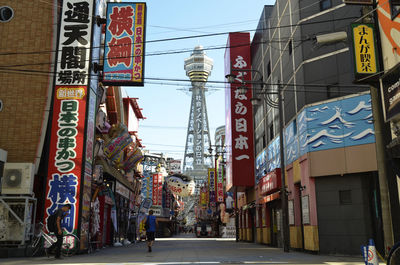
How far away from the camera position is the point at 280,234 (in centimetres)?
2386

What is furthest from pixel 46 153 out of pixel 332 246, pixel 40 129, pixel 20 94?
pixel 332 246

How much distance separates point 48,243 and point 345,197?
12.3m

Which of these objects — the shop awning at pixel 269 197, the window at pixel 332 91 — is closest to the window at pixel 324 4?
the window at pixel 332 91

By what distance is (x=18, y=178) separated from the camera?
56.7ft

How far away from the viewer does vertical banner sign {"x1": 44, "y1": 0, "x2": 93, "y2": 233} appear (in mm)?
17281

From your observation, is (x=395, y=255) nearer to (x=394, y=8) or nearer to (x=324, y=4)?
(x=394, y=8)

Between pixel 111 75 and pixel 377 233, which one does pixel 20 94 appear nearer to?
pixel 111 75

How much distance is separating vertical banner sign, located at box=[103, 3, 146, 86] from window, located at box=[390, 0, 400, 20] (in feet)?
35.7

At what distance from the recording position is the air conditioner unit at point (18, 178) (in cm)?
1722

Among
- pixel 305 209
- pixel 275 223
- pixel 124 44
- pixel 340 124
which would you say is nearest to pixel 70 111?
pixel 124 44

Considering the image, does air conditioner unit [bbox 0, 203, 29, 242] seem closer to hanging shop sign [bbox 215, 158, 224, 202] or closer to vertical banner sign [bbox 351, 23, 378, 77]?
vertical banner sign [bbox 351, 23, 378, 77]

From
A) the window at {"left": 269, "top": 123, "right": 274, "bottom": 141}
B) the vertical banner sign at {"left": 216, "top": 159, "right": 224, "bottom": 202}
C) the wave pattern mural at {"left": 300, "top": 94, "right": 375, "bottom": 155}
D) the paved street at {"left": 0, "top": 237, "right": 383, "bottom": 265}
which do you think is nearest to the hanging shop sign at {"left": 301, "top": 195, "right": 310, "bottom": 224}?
the paved street at {"left": 0, "top": 237, "right": 383, "bottom": 265}

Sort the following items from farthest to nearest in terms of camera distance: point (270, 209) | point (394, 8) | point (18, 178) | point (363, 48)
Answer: point (270, 209) → point (18, 178) → point (363, 48) → point (394, 8)

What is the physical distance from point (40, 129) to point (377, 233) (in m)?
14.9
